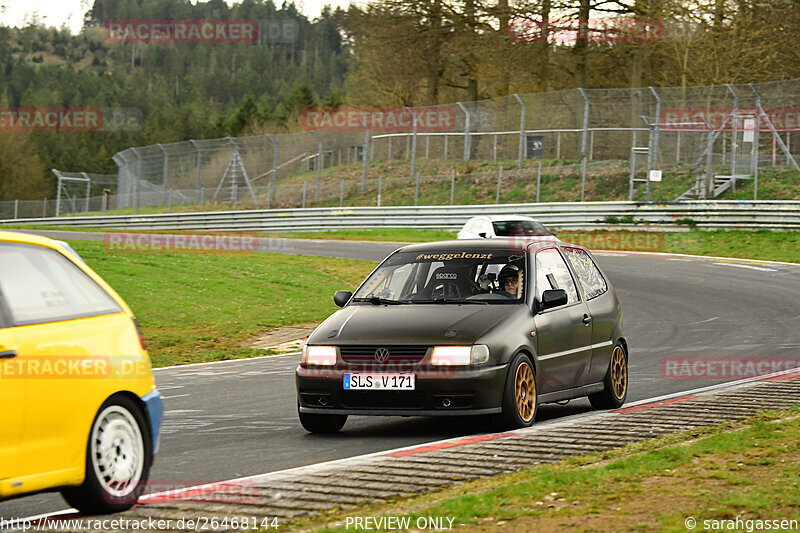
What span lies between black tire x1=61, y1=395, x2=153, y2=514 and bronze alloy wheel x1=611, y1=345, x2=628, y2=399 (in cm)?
552

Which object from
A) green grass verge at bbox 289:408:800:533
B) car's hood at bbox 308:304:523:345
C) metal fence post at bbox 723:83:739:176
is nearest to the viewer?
green grass verge at bbox 289:408:800:533

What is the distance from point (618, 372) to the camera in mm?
10961

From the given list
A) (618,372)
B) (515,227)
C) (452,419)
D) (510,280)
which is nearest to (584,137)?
(515,227)

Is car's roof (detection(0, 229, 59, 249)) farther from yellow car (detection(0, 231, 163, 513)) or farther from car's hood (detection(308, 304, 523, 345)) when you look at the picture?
car's hood (detection(308, 304, 523, 345))

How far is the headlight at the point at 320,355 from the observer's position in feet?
29.5

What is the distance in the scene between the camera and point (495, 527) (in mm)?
5461

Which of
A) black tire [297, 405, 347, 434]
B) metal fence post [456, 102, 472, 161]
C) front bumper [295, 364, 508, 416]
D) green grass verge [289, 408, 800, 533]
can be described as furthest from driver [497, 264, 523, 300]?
metal fence post [456, 102, 472, 161]

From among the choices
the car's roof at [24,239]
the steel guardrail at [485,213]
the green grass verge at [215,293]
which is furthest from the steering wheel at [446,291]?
the steel guardrail at [485,213]

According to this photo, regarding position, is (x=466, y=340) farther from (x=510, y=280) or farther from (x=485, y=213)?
(x=485, y=213)

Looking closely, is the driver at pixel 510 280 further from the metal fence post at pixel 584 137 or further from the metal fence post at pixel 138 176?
the metal fence post at pixel 138 176

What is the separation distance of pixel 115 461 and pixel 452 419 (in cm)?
438

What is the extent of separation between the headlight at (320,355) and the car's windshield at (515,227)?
62.6 feet

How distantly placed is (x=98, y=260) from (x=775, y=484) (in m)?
21.1

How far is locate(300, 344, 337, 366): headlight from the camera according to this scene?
8992 millimetres
